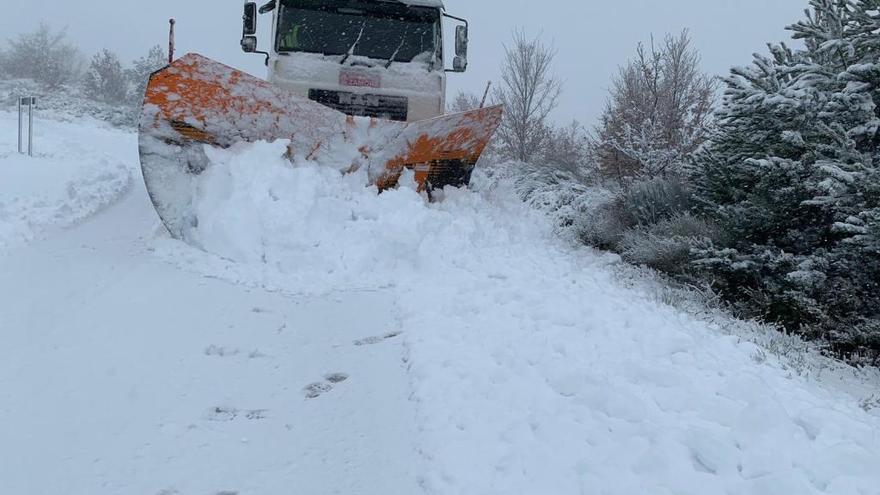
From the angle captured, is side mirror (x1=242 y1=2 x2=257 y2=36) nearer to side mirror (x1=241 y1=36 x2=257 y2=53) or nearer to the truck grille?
side mirror (x1=241 y1=36 x2=257 y2=53)

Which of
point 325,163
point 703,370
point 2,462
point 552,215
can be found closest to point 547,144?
point 552,215

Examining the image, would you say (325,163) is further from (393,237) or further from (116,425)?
(116,425)

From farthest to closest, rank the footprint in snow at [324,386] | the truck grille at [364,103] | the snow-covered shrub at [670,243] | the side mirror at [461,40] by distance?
the side mirror at [461,40]
the truck grille at [364,103]
the snow-covered shrub at [670,243]
the footprint in snow at [324,386]

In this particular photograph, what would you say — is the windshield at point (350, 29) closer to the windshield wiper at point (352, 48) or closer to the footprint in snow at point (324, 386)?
the windshield wiper at point (352, 48)

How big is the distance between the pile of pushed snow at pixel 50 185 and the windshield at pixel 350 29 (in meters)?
3.26

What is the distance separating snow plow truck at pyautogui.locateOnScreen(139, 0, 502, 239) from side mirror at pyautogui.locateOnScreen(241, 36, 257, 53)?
13 millimetres

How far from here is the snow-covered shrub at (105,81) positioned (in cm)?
3125

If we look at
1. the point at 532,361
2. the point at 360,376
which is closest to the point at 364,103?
the point at 360,376

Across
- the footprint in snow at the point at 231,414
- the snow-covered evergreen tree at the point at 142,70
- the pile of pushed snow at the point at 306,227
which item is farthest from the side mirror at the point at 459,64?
the snow-covered evergreen tree at the point at 142,70

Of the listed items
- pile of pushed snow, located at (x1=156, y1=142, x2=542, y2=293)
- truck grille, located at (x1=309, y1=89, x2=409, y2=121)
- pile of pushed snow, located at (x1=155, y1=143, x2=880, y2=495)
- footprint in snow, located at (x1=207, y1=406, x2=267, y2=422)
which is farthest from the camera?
truck grille, located at (x1=309, y1=89, x2=409, y2=121)

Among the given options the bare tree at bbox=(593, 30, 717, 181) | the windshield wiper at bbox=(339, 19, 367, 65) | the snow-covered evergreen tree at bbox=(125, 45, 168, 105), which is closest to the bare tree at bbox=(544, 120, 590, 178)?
the bare tree at bbox=(593, 30, 717, 181)

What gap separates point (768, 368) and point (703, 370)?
20.1 inches

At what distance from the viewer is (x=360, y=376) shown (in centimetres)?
344

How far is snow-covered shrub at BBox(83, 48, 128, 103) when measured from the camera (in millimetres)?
31250
